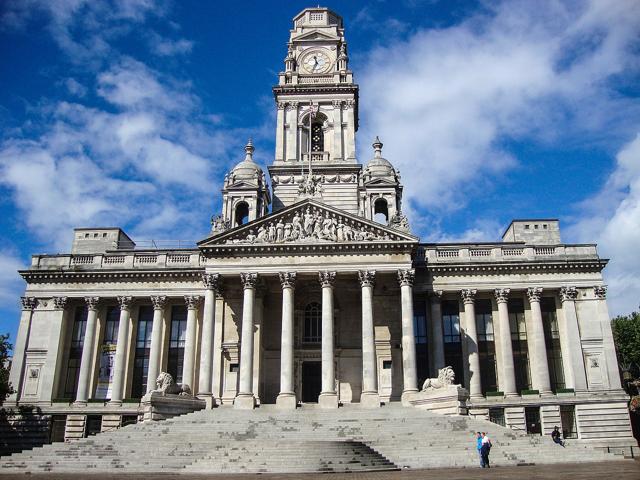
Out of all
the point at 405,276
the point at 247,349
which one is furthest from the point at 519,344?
the point at 247,349

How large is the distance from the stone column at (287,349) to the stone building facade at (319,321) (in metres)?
0.15

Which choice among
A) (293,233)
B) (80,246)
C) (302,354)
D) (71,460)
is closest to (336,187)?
(293,233)

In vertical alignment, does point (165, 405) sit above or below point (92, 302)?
below

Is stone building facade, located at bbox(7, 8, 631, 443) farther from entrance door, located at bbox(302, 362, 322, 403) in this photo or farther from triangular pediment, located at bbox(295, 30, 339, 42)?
triangular pediment, located at bbox(295, 30, 339, 42)

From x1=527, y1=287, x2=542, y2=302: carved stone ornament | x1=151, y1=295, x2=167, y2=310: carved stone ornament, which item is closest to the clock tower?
x1=151, y1=295, x2=167, y2=310: carved stone ornament

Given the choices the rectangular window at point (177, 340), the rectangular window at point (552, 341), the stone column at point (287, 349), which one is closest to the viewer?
the stone column at point (287, 349)

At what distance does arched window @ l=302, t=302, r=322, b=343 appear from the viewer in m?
50.0

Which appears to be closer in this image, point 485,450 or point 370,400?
point 485,450

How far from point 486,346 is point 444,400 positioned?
42.0ft

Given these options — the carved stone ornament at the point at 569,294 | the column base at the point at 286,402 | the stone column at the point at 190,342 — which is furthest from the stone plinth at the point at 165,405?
the carved stone ornament at the point at 569,294

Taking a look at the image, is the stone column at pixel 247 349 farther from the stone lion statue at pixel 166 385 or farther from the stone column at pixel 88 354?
the stone column at pixel 88 354

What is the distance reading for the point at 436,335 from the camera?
4925 cm

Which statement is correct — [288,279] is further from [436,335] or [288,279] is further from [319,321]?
[436,335]

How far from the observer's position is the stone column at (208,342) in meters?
43.9
